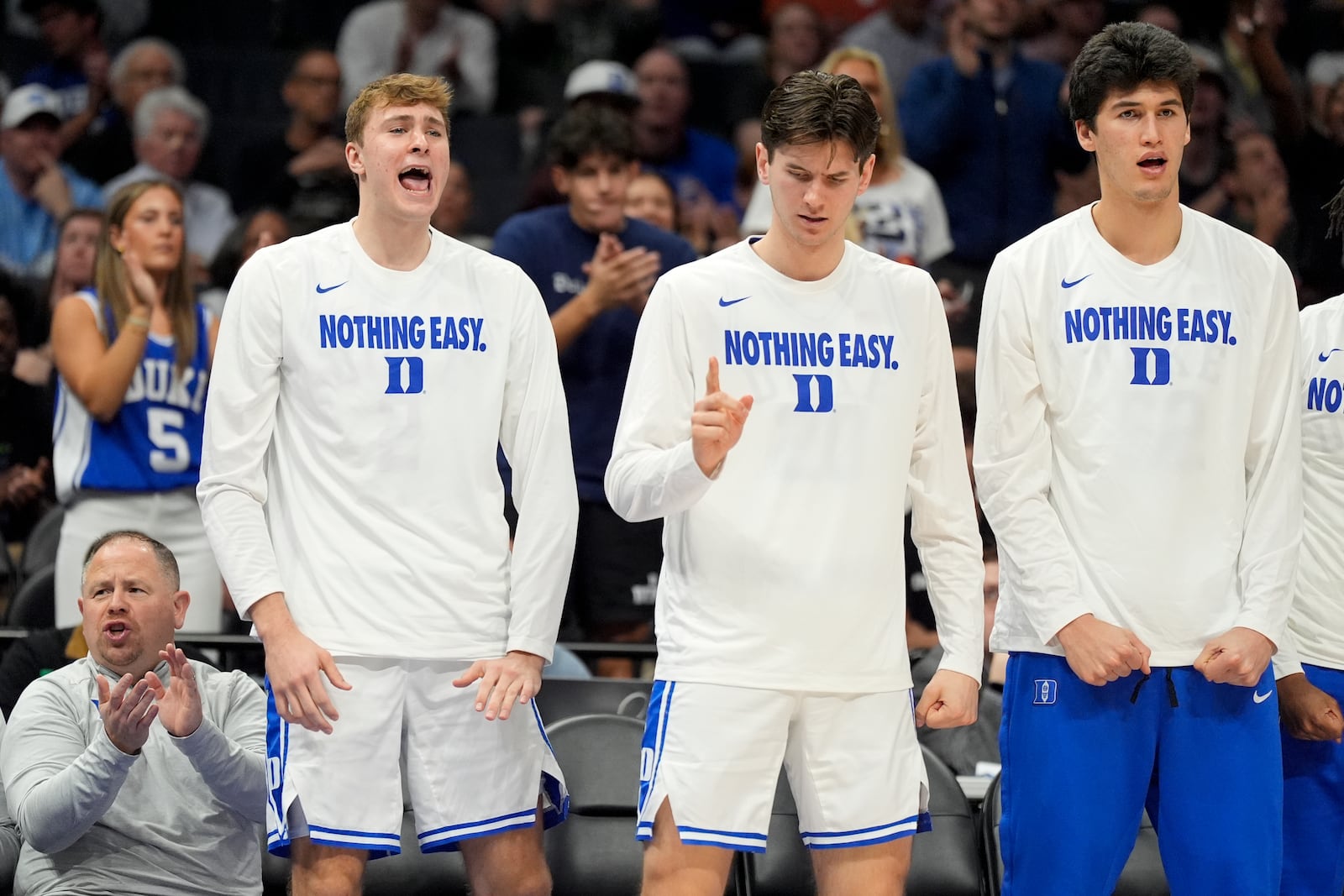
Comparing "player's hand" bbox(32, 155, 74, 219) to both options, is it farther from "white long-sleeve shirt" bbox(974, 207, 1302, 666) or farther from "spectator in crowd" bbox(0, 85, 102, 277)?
"white long-sleeve shirt" bbox(974, 207, 1302, 666)

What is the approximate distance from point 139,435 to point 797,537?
3128 mm

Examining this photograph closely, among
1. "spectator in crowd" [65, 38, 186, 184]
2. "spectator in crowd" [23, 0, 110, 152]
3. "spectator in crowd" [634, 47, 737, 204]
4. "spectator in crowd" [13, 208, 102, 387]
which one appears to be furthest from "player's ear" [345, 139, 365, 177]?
"spectator in crowd" [23, 0, 110, 152]

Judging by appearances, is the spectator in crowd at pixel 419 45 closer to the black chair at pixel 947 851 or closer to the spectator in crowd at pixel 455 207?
the spectator in crowd at pixel 455 207

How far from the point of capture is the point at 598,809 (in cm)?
480

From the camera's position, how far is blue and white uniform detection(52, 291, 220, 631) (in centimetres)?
574

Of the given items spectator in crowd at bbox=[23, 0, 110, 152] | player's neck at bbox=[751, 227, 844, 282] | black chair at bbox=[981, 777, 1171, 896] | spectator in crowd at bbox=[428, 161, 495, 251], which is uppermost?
spectator in crowd at bbox=[23, 0, 110, 152]

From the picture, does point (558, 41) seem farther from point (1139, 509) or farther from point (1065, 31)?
point (1139, 509)

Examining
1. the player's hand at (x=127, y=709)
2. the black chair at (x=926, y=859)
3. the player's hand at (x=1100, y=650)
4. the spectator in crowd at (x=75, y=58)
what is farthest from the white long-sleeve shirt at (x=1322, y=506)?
the spectator in crowd at (x=75, y=58)

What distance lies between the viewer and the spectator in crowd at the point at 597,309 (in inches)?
225

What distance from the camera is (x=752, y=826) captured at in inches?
134

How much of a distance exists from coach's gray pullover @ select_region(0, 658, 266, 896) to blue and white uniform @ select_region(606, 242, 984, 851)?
4.20ft

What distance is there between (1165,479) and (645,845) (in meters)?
1.33

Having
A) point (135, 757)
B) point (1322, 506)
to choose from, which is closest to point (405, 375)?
point (135, 757)

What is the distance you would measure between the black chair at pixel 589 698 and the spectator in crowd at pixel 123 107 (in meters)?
4.67
